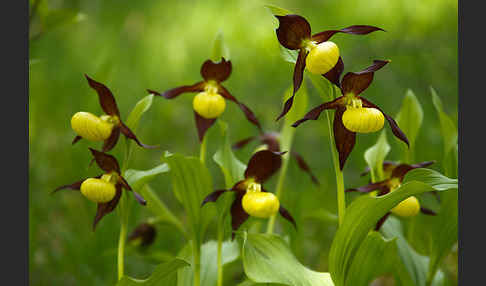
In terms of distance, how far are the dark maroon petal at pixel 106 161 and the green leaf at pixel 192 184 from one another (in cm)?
13

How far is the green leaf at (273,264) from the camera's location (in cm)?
103

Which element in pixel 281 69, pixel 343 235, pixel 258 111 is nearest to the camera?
pixel 343 235

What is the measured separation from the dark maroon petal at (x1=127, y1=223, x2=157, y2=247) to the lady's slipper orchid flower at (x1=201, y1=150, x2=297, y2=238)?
48 cm

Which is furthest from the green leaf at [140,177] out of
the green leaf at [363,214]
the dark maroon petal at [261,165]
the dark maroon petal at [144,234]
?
the green leaf at [363,214]

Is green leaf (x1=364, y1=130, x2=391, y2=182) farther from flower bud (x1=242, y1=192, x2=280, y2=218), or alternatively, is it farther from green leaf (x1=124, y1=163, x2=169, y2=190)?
green leaf (x1=124, y1=163, x2=169, y2=190)

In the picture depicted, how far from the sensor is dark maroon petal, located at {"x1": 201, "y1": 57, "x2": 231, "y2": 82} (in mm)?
1316

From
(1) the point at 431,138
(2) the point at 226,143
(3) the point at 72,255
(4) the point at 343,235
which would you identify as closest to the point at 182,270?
(2) the point at 226,143

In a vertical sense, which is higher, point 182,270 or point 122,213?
point 122,213

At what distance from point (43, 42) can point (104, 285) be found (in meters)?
1.92

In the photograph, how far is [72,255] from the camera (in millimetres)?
1742

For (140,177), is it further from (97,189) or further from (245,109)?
Result: (245,109)

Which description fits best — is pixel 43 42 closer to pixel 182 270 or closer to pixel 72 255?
pixel 72 255

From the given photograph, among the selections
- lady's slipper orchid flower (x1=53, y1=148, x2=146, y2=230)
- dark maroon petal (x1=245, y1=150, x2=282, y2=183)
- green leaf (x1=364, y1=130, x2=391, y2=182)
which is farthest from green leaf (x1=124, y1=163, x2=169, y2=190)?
green leaf (x1=364, y1=130, x2=391, y2=182)

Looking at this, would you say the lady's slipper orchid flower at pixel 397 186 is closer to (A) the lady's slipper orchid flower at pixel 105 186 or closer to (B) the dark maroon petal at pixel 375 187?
(B) the dark maroon petal at pixel 375 187
